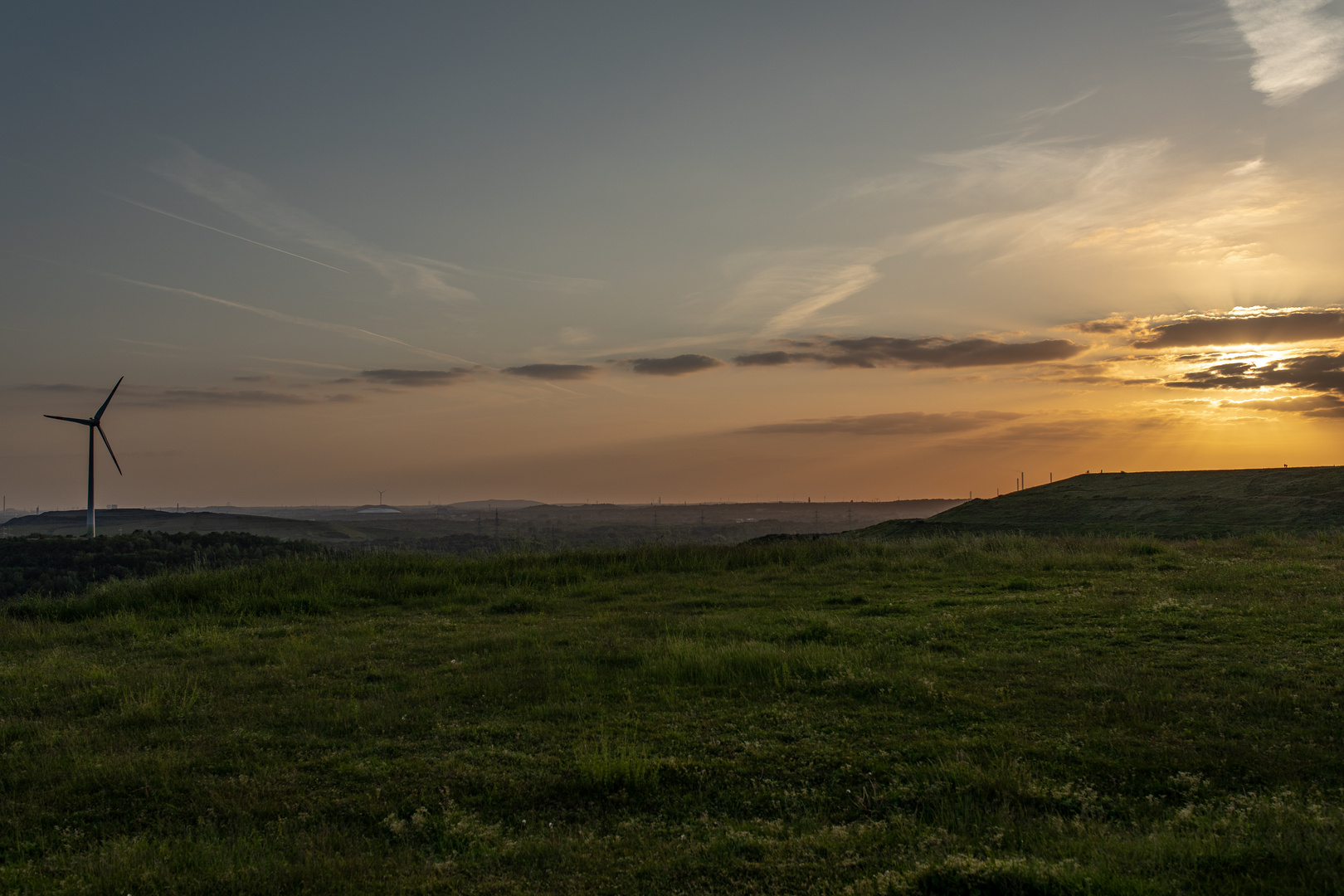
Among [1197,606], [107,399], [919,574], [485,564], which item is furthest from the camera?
[107,399]

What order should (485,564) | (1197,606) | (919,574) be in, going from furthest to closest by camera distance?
(485,564) < (919,574) < (1197,606)

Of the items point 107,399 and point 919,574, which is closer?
point 919,574

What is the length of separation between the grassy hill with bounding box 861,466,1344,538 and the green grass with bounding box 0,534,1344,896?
3000 centimetres

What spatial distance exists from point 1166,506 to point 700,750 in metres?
52.6

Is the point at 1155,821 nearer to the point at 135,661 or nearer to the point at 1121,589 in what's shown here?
the point at 1121,589

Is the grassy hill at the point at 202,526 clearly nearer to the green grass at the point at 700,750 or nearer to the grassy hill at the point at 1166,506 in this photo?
the grassy hill at the point at 1166,506

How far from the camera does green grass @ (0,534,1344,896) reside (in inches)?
255

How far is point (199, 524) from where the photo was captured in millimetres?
171125

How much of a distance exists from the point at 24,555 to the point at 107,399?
38.2ft

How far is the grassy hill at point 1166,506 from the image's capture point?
45.4 m

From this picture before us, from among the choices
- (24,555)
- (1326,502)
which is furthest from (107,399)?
(1326,502)

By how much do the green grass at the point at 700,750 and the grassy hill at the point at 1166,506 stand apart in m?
30.0

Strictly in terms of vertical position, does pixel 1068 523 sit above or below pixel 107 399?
below

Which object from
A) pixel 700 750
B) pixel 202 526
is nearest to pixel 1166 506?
pixel 700 750
